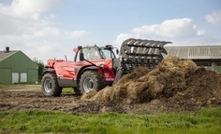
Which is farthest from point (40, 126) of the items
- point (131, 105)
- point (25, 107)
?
point (131, 105)

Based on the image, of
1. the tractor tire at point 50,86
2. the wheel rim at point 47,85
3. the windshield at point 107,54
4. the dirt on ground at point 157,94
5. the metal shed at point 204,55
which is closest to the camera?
the dirt on ground at point 157,94

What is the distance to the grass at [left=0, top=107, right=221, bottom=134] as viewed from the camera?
7.84 meters

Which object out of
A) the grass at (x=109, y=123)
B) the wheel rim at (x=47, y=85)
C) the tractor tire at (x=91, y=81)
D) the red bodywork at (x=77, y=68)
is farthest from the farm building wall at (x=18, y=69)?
the grass at (x=109, y=123)

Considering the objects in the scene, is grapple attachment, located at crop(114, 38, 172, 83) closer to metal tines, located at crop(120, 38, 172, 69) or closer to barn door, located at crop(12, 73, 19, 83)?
metal tines, located at crop(120, 38, 172, 69)

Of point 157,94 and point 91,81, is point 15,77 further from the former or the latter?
point 157,94

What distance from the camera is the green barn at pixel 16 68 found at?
51541 millimetres

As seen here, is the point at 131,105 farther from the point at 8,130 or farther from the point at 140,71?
the point at 8,130

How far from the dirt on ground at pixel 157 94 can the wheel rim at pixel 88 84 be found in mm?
1780

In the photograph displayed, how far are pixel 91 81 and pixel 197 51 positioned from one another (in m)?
32.5

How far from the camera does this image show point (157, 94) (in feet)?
39.3

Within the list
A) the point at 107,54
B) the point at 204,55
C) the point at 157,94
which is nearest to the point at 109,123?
the point at 157,94

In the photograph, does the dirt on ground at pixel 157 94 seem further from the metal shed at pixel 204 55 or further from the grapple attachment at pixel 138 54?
the metal shed at pixel 204 55

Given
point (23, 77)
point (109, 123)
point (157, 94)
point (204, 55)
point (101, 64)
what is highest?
point (204, 55)

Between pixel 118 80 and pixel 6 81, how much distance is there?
128ft
